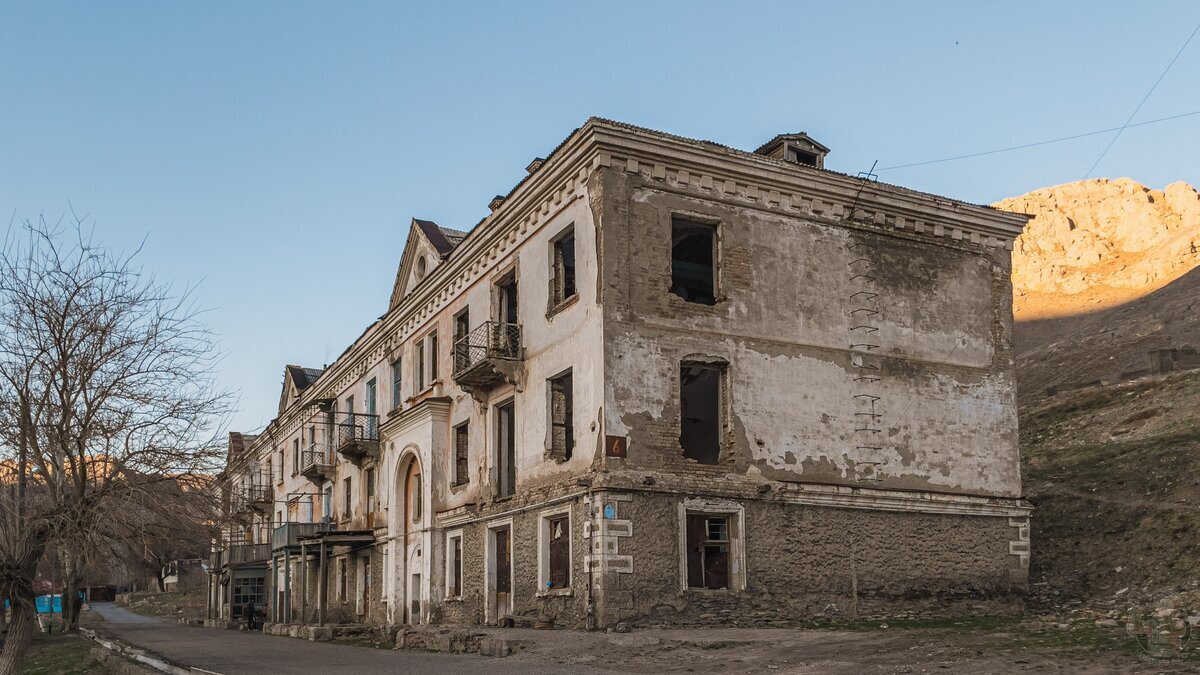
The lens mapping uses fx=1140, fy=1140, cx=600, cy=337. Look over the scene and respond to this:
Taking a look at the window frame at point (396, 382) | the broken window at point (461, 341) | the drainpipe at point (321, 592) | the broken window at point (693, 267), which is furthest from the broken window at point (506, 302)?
the drainpipe at point (321, 592)

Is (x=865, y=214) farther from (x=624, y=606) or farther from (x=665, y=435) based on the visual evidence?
(x=624, y=606)

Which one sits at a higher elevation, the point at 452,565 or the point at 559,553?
the point at 559,553

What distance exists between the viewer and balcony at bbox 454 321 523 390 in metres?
23.3

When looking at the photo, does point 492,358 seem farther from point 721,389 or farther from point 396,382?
point 396,382

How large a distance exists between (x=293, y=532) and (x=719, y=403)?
19256 mm

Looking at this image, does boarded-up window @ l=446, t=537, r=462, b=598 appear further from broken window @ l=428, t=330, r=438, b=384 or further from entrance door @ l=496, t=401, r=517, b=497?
broken window @ l=428, t=330, r=438, b=384

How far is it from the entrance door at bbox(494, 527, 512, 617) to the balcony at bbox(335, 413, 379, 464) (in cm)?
953

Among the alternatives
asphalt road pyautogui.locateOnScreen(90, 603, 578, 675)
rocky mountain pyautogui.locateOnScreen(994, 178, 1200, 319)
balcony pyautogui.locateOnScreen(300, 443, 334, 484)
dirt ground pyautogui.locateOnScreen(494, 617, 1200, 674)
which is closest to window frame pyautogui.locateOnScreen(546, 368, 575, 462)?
dirt ground pyautogui.locateOnScreen(494, 617, 1200, 674)

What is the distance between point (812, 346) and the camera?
72.4 ft

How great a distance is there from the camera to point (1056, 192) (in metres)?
132

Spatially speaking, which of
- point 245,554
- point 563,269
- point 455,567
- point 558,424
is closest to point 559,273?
point 563,269

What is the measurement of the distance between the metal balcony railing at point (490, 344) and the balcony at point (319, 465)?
14.6 m

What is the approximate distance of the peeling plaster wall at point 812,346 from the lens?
2039 centimetres

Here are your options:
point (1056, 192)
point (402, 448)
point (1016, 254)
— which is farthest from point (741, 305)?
point (1056, 192)
